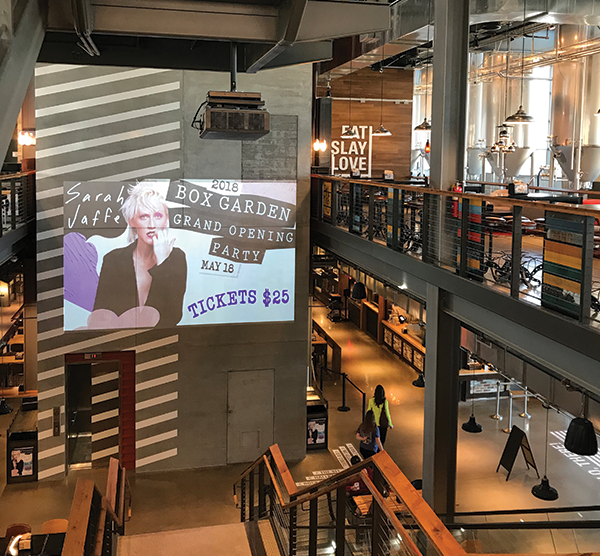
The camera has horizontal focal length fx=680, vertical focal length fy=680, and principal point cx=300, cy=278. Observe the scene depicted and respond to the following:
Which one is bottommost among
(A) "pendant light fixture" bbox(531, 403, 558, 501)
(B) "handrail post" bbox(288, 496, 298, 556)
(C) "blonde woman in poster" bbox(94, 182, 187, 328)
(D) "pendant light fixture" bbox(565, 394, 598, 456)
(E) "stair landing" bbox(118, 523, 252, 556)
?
(A) "pendant light fixture" bbox(531, 403, 558, 501)

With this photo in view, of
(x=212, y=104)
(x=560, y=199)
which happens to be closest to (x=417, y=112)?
(x=560, y=199)

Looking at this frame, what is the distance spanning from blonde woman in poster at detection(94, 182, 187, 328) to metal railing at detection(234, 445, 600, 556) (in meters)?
3.62

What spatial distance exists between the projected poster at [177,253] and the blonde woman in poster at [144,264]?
2 cm

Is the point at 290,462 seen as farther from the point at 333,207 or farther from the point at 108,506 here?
the point at 108,506

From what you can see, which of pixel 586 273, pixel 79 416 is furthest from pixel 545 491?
pixel 79 416

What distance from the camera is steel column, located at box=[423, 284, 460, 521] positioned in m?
7.41

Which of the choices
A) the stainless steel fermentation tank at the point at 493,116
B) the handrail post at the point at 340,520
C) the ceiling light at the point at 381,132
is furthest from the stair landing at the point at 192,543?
the stainless steel fermentation tank at the point at 493,116

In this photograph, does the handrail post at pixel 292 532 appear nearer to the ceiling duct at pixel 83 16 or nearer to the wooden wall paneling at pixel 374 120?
the ceiling duct at pixel 83 16

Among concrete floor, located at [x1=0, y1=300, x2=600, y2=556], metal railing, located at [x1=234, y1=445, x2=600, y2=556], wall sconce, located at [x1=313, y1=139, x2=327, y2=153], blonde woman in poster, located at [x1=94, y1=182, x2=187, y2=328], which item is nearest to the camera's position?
metal railing, located at [x1=234, y1=445, x2=600, y2=556]

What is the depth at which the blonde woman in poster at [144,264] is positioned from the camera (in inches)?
436

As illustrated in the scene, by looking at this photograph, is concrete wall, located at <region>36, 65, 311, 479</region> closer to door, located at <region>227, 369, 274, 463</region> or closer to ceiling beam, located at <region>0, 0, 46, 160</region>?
door, located at <region>227, 369, 274, 463</region>

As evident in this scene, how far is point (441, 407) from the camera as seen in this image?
24.9ft

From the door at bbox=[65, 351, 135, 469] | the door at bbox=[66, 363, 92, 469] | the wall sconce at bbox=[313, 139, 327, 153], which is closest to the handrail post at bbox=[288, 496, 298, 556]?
the door at bbox=[65, 351, 135, 469]

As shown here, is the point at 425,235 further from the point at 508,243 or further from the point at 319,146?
the point at 319,146
